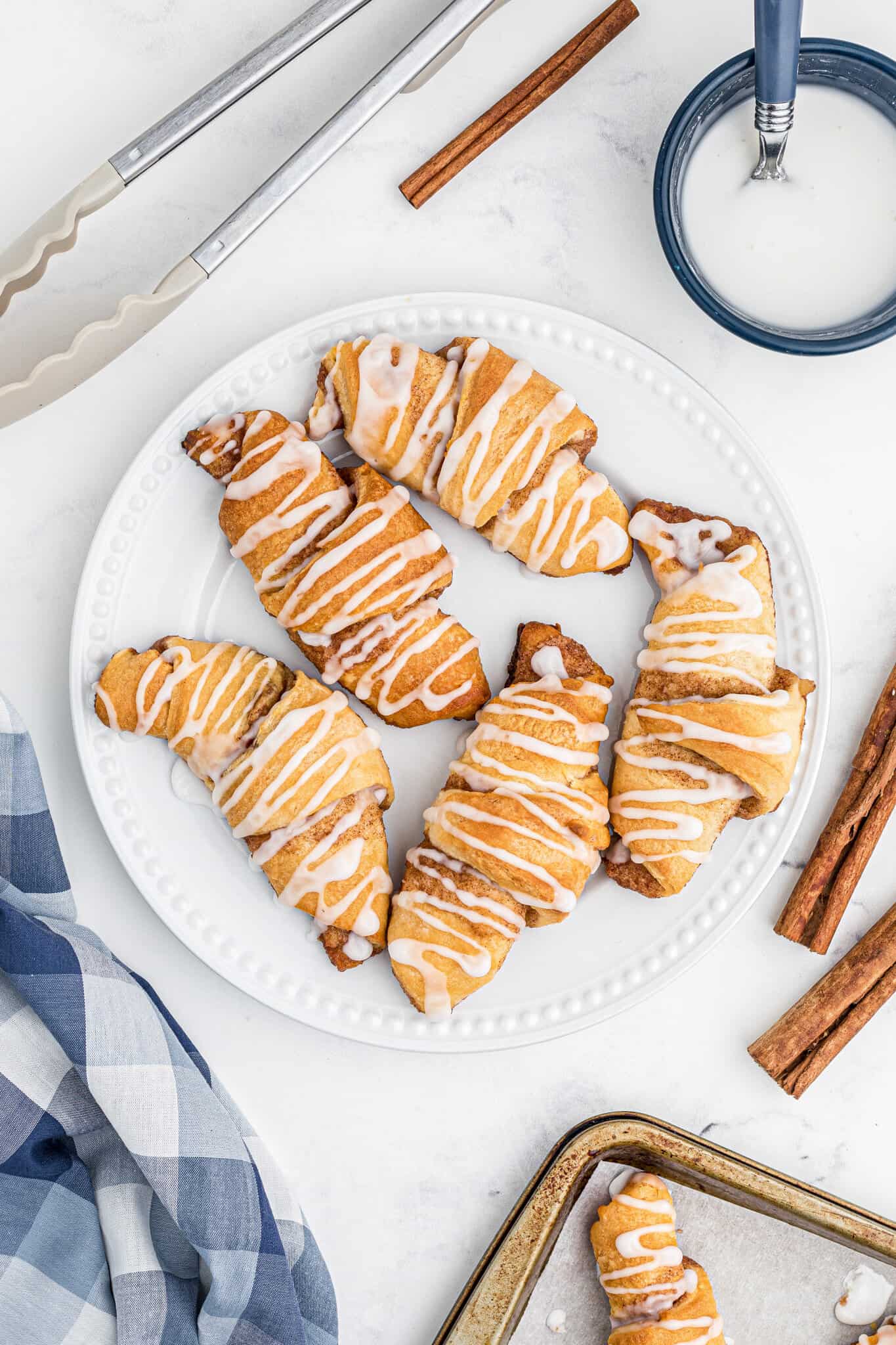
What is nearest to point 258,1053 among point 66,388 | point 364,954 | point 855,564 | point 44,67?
point 364,954

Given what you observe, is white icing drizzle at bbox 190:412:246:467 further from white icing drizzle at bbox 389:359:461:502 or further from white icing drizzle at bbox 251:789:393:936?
white icing drizzle at bbox 251:789:393:936

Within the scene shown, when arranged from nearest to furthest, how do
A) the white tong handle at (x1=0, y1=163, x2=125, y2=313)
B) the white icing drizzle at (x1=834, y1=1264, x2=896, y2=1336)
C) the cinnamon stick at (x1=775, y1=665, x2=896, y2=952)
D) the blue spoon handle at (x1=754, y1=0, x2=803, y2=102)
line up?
the blue spoon handle at (x1=754, y1=0, x2=803, y2=102)
the white tong handle at (x1=0, y1=163, x2=125, y2=313)
the cinnamon stick at (x1=775, y1=665, x2=896, y2=952)
the white icing drizzle at (x1=834, y1=1264, x2=896, y2=1336)

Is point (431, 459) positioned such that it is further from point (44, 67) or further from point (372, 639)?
point (44, 67)

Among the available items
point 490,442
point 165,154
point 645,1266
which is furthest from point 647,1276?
point 165,154

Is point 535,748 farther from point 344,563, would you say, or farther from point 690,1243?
point 690,1243

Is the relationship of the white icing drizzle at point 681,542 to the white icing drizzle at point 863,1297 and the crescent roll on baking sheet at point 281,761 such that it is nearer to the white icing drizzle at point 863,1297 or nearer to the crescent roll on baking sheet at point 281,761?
the crescent roll on baking sheet at point 281,761

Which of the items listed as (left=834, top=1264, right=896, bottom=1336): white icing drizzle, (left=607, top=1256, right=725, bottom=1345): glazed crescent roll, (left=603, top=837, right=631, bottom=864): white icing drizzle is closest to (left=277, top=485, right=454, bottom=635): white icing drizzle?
(left=603, top=837, right=631, bottom=864): white icing drizzle

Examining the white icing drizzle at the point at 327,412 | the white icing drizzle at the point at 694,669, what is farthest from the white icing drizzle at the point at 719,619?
the white icing drizzle at the point at 327,412
